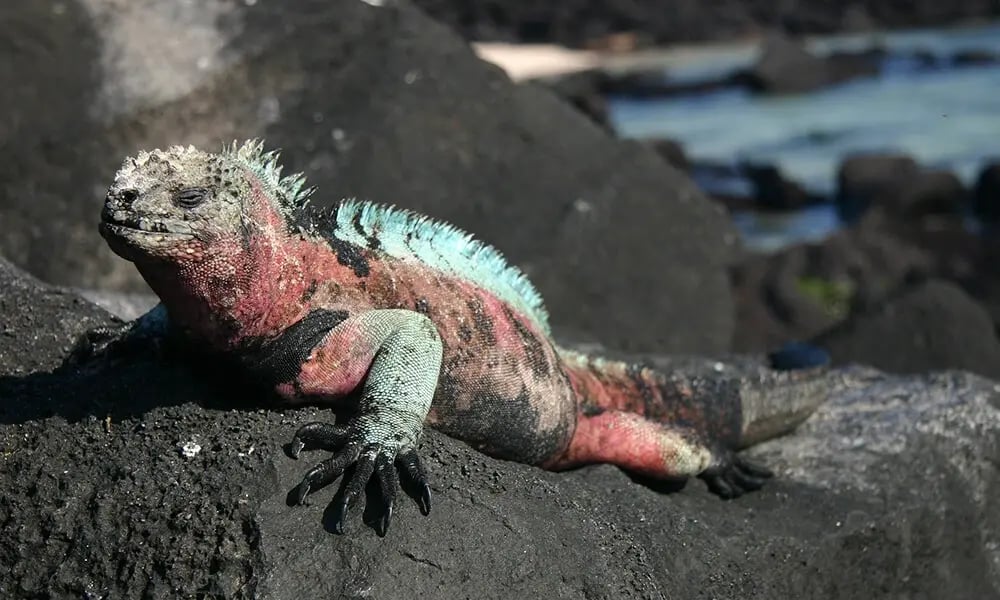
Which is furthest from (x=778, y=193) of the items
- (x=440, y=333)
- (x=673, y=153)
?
(x=440, y=333)

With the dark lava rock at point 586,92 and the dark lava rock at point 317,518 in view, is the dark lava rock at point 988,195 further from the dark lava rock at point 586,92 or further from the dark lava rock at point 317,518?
the dark lava rock at point 317,518

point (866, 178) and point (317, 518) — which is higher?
point (317, 518)

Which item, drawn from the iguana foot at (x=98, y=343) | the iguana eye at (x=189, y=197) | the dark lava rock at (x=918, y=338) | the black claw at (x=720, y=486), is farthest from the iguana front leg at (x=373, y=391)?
the dark lava rock at (x=918, y=338)

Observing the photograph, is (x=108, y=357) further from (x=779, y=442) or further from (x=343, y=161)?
(x=343, y=161)

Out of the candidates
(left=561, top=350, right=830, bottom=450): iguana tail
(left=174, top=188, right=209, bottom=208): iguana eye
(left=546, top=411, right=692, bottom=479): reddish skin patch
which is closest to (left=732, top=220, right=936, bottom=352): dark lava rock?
(left=561, top=350, right=830, bottom=450): iguana tail

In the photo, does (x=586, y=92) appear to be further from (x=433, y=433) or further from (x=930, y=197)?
(x=433, y=433)

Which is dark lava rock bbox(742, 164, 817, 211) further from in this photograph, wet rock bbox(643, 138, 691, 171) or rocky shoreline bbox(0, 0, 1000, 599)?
rocky shoreline bbox(0, 0, 1000, 599)
